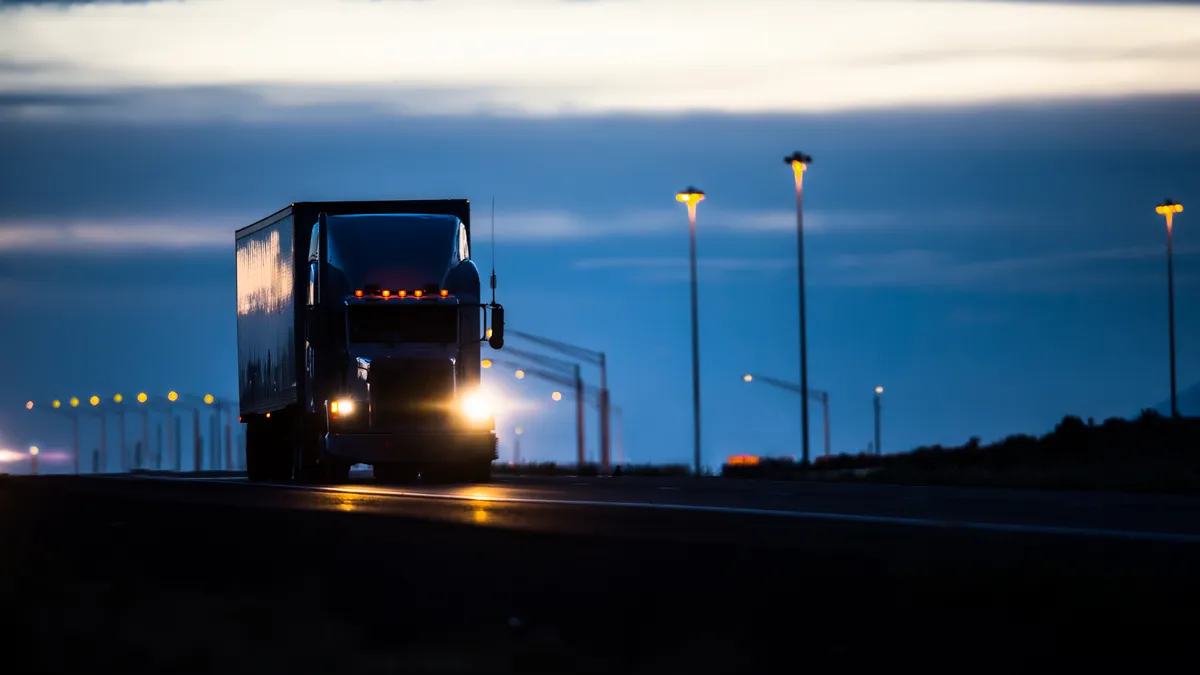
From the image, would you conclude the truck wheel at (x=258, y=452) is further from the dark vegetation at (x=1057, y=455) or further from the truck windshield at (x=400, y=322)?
the dark vegetation at (x=1057, y=455)

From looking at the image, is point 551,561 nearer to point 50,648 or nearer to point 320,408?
point 50,648

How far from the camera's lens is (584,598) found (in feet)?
42.2

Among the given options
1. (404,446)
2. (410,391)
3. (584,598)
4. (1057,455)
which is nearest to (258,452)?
(404,446)

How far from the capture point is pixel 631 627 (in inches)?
450

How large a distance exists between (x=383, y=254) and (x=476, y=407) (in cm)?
311

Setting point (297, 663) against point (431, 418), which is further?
point (431, 418)

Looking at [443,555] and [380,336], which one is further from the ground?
[380,336]

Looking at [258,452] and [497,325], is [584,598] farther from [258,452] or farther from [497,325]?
[258,452]

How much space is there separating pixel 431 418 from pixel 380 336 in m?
1.69

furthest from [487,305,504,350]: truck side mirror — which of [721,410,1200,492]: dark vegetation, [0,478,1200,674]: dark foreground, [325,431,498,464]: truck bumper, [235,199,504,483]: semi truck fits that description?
[0,478,1200,674]: dark foreground

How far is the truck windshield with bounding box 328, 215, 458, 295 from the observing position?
3297 centimetres

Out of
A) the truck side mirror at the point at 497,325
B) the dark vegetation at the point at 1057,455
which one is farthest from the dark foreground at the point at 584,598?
the dark vegetation at the point at 1057,455

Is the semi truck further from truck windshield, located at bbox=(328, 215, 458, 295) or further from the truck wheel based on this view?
the truck wheel

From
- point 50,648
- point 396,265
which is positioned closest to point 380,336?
point 396,265
